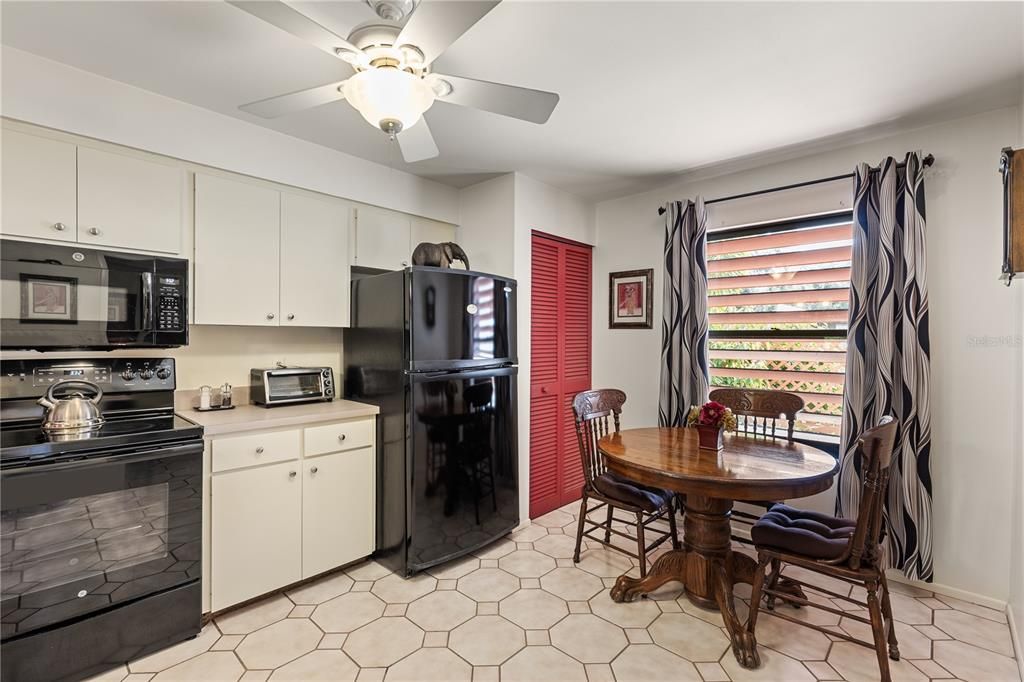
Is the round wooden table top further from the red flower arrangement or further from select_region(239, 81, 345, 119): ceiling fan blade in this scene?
select_region(239, 81, 345, 119): ceiling fan blade

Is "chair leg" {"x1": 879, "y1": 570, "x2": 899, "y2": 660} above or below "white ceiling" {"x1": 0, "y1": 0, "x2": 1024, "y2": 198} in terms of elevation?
below

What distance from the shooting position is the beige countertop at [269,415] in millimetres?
2125

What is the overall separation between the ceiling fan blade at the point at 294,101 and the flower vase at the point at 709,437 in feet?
6.78

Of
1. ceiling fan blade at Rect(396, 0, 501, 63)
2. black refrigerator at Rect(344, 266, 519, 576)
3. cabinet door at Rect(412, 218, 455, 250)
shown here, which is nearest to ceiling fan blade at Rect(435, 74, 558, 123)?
ceiling fan blade at Rect(396, 0, 501, 63)

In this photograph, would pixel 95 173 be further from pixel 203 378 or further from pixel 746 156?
pixel 746 156

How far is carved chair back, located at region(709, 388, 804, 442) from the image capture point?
8.70 feet

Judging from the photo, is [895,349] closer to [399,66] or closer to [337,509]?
[399,66]

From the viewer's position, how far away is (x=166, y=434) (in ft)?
6.28

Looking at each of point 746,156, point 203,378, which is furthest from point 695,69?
point 203,378

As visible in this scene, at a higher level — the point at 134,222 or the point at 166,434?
the point at 134,222

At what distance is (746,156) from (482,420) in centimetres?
232

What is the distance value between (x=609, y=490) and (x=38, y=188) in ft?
9.68

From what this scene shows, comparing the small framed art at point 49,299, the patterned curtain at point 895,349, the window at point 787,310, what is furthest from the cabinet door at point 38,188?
the patterned curtain at point 895,349

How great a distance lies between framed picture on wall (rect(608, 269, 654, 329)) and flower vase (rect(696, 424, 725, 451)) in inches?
56.0
